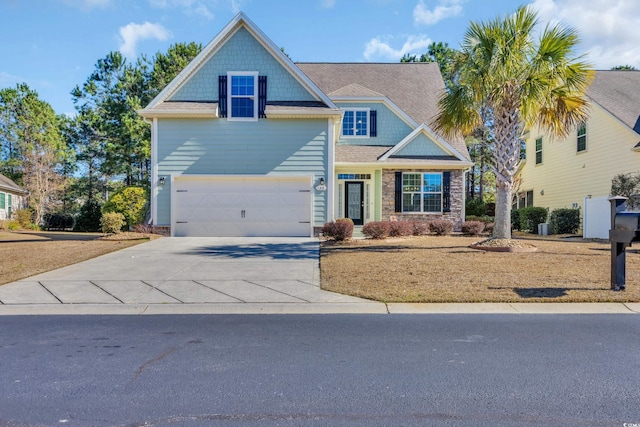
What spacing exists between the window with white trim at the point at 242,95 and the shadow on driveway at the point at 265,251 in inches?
222

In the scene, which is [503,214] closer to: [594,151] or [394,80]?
[594,151]

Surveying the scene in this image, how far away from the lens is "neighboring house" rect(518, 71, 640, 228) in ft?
60.6

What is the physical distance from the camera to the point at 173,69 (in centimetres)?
3053

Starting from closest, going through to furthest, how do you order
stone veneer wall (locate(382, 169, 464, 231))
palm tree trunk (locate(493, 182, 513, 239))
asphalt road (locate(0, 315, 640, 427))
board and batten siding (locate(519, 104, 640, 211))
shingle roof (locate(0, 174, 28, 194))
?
asphalt road (locate(0, 315, 640, 427)) < palm tree trunk (locate(493, 182, 513, 239)) < board and batten siding (locate(519, 104, 640, 211)) < stone veneer wall (locate(382, 169, 464, 231)) < shingle roof (locate(0, 174, 28, 194))

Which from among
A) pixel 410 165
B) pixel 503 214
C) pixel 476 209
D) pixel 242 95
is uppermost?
pixel 242 95

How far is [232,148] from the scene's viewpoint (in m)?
17.3

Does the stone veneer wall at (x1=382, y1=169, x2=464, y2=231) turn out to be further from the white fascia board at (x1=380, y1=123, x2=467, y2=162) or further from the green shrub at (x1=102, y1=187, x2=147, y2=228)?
the green shrub at (x1=102, y1=187, x2=147, y2=228)

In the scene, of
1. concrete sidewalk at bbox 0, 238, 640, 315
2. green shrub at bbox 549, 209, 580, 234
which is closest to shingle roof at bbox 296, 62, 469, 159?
green shrub at bbox 549, 209, 580, 234

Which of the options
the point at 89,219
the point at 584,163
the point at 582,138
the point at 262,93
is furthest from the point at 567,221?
the point at 89,219

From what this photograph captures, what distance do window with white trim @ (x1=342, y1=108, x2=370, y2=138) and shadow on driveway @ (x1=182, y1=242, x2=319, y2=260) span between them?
8143 mm

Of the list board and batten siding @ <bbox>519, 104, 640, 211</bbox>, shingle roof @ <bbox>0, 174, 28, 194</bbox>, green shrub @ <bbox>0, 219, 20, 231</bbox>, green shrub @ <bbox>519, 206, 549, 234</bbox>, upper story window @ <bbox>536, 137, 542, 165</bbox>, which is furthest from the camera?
shingle roof @ <bbox>0, 174, 28, 194</bbox>

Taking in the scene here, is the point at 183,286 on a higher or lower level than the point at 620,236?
lower

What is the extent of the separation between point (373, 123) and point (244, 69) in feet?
21.8

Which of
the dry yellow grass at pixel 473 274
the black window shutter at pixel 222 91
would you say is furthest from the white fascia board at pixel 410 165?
the dry yellow grass at pixel 473 274
